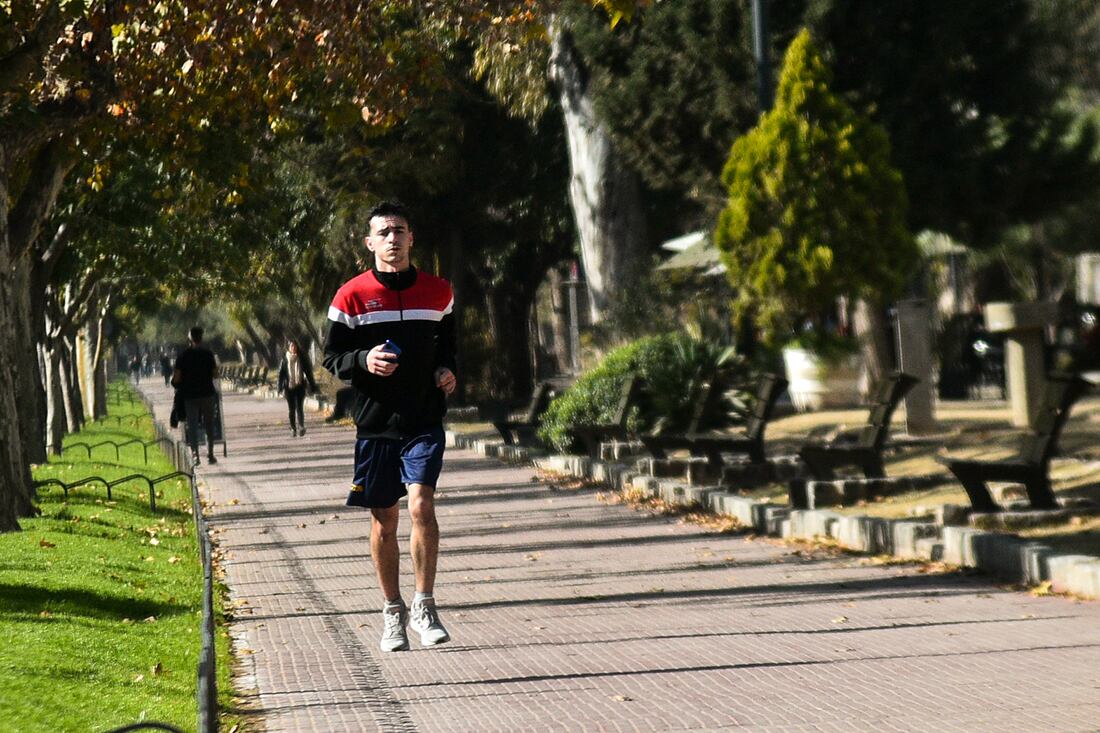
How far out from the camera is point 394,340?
7797 mm

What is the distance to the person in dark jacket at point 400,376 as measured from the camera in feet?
25.6

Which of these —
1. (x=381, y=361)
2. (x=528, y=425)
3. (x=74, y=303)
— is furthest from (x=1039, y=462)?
(x=74, y=303)

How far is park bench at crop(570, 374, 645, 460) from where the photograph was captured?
20953 mm

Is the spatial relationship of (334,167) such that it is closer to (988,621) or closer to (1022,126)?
(1022,126)

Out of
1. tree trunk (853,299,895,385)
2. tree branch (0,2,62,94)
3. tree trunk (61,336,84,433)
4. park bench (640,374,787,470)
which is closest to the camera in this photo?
tree branch (0,2,62,94)

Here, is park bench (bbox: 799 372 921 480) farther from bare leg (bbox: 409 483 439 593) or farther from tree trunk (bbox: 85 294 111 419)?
tree trunk (bbox: 85 294 111 419)

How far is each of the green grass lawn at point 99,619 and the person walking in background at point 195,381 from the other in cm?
689

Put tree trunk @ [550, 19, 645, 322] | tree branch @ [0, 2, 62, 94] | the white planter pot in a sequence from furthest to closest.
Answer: tree trunk @ [550, 19, 645, 322], the white planter pot, tree branch @ [0, 2, 62, 94]

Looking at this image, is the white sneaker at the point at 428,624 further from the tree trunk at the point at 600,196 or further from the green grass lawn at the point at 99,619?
the tree trunk at the point at 600,196

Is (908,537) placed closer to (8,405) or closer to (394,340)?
(394,340)

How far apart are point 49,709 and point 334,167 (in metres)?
26.6

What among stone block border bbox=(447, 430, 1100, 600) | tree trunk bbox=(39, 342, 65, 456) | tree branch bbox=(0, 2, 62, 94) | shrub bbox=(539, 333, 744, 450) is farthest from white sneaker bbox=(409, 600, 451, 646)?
tree trunk bbox=(39, 342, 65, 456)

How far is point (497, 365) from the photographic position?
1639 inches

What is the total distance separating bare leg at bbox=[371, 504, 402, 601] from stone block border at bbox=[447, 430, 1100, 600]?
148 inches
